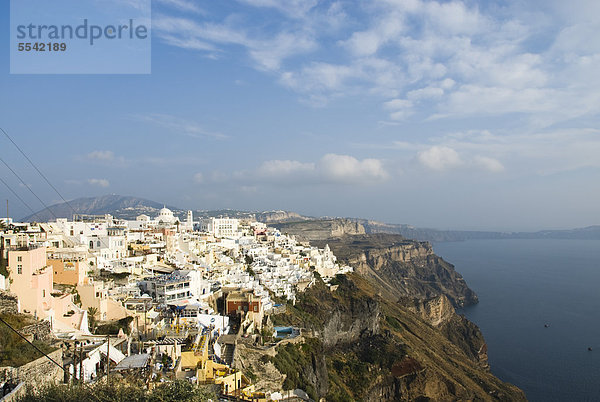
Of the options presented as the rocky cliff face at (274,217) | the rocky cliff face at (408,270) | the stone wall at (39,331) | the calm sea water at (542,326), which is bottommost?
the calm sea water at (542,326)

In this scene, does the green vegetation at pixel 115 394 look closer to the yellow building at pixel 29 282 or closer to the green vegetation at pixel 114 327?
the yellow building at pixel 29 282

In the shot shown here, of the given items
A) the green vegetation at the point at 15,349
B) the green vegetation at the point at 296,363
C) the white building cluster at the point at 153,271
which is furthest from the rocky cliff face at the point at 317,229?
the green vegetation at the point at 15,349

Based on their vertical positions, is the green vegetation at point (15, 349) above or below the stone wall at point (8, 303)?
below

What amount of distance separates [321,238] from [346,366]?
10377cm

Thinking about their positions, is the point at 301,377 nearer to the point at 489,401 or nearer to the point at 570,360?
the point at 489,401

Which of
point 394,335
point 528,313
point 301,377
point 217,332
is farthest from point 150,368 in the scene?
point 528,313

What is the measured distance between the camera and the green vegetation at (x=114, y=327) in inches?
626

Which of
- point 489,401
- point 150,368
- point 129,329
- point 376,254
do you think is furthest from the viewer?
point 376,254

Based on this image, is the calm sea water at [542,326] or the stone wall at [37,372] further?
the calm sea water at [542,326]

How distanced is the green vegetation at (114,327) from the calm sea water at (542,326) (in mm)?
Result: 38670

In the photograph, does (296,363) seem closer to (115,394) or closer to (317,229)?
(115,394)

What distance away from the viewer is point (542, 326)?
2458 inches

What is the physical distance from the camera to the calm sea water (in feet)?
143

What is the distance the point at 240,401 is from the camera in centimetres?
1088
